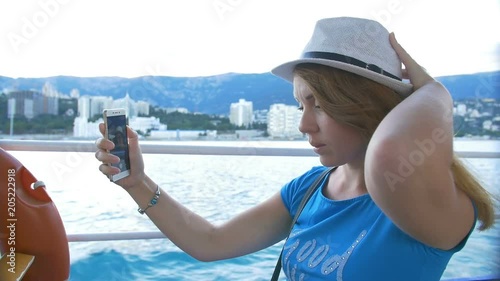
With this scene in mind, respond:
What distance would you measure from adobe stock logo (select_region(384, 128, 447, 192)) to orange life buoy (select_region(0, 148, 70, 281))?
0.99 m

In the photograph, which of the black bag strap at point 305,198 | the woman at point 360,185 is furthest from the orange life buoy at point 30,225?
the black bag strap at point 305,198

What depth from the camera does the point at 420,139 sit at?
0.56 metres

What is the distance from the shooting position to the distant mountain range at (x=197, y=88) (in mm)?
2156

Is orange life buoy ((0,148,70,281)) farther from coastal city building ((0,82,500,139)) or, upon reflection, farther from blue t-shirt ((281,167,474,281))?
blue t-shirt ((281,167,474,281))

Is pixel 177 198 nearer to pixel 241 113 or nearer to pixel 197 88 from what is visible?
pixel 197 88

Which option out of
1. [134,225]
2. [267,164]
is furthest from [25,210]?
[267,164]

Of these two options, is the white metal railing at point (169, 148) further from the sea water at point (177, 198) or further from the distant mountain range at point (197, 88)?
the distant mountain range at point (197, 88)

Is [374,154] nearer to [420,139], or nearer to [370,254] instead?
[420,139]

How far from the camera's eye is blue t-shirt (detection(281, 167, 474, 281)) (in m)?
0.73

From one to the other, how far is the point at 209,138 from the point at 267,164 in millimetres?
6254

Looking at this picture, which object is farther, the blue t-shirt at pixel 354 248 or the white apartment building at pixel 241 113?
the white apartment building at pixel 241 113

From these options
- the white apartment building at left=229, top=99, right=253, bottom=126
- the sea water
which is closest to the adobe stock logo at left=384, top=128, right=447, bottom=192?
the sea water

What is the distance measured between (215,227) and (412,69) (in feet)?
2.09

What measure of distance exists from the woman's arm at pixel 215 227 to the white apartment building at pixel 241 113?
1431mm
